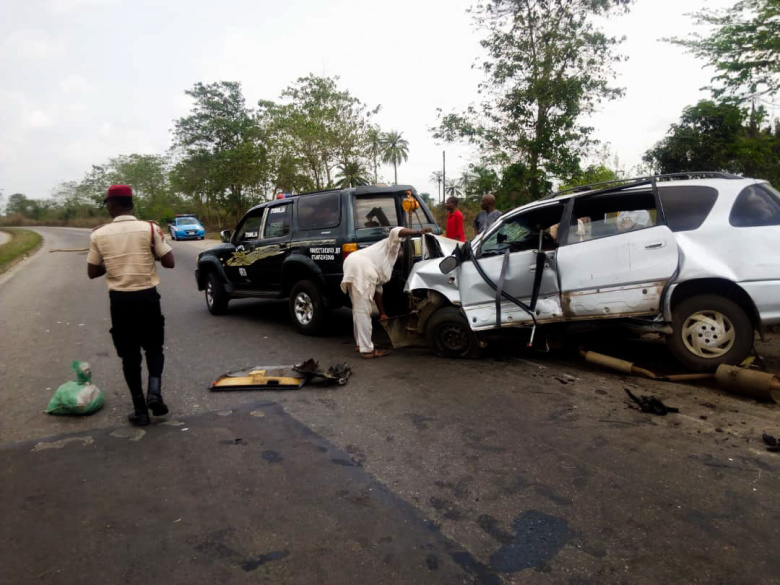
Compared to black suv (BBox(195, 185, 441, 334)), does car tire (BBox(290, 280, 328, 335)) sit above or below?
below

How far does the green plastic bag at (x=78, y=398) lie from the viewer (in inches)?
163

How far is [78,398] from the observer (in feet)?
13.6

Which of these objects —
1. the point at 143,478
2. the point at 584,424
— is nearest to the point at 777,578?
the point at 584,424

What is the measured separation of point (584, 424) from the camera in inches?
153

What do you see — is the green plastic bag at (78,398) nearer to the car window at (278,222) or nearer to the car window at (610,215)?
the car window at (278,222)

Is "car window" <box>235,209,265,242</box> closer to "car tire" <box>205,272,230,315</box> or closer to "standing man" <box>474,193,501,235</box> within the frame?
"car tire" <box>205,272,230,315</box>

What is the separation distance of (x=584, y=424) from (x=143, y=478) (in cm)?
312

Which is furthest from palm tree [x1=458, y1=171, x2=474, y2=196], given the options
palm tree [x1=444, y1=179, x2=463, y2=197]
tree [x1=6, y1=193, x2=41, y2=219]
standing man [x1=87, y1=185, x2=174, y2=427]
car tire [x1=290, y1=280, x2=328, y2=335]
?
tree [x1=6, y1=193, x2=41, y2=219]

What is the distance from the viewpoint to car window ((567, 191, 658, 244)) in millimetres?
4883

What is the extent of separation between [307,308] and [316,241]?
941mm

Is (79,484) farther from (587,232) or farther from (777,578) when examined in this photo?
(587,232)

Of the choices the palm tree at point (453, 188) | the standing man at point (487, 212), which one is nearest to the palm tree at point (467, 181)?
the palm tree at point (453, 188)

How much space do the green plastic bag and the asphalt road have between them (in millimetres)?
108

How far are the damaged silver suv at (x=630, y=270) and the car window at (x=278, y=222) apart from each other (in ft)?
8.38
